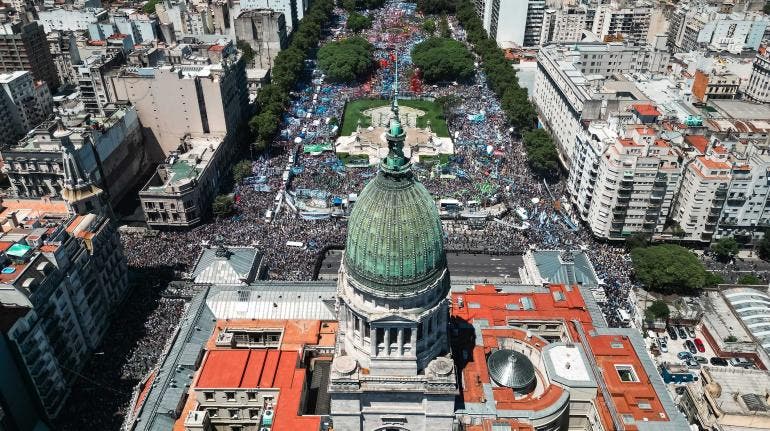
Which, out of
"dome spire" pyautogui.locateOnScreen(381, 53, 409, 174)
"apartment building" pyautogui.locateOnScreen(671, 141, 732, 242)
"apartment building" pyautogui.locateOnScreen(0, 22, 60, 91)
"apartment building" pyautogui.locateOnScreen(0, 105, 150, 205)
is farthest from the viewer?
"apartment building" pyautogui.locateOnScreen(0, 22, 60, 91)

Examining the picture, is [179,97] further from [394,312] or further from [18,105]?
[394,312]

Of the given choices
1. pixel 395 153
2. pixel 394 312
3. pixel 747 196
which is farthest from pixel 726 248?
pixel 395 153

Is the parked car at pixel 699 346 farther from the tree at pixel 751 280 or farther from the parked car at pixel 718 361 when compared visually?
the tree at pixel 751 280

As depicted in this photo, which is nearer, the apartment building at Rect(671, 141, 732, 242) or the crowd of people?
the crowd of people

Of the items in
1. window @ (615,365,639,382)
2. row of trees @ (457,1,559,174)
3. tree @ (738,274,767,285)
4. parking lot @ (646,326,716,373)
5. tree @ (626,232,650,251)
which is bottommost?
parking lot @ (646,326,716,373)

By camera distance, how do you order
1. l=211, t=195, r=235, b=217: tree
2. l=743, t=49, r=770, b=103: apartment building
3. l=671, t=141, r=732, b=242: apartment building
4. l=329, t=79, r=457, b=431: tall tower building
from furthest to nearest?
1. l=743, t=49, r=770, b=103: apartment building
2. l=211, t=195, r=235, b=217: tree
3. l=671, t=141, r=732, b=242: apartment building
4. l=329, t=79, r=457, b=431: tall tower building

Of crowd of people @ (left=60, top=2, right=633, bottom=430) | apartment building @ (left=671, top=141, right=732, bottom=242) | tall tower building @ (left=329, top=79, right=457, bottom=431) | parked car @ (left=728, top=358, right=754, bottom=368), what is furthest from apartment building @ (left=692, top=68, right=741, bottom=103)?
tall tower building @ (left=329, top=79, right=457, bottom=431)

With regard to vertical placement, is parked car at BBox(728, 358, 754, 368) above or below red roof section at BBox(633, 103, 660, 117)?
below

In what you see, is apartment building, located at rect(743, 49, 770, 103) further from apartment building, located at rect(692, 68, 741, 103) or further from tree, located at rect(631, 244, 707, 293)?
tree, located at rect(631, 244, 707, 293)
